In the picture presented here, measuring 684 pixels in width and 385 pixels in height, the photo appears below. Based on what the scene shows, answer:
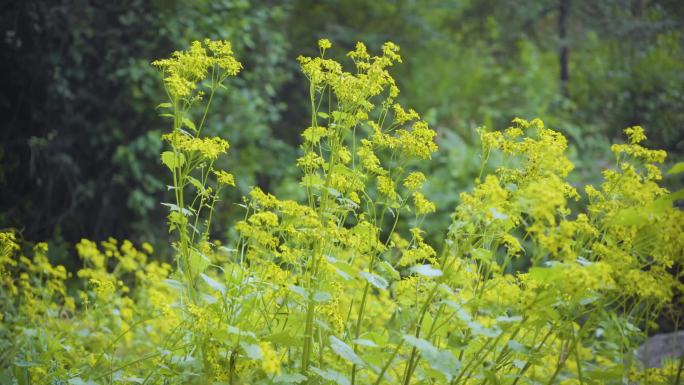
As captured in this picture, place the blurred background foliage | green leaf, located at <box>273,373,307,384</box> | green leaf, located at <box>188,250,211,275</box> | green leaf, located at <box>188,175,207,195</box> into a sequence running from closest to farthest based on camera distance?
green leaf, located at <box>273,373,307,384</box>, green leaf, located at <box>188,175,207,195</box>, green leaf, located at <box>188,250,211,275</box>, the blurred background foliage

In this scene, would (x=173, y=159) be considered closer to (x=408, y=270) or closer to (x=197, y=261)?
(x=197, y=261)

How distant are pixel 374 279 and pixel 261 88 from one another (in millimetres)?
4147

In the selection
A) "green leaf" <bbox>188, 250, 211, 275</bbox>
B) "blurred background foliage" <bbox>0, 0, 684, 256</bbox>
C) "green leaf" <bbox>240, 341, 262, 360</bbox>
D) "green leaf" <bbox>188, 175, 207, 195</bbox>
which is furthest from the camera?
"blurred background foliage" <bbox>0, 0, 684, 256</bbox>

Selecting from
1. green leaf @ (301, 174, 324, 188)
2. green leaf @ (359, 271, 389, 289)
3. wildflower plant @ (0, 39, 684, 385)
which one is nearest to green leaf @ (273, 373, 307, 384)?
wildflower plant @ (0, 39, 684, 385)

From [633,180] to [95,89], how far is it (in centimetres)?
399

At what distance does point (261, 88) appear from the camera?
18.9ft

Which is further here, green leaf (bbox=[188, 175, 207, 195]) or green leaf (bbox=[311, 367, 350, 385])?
green leaf (bbox=[188, 175, 207, 195])

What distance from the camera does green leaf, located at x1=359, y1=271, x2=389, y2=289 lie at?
68.5 inches

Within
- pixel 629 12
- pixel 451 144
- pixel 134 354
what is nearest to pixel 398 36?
pixel 451 144

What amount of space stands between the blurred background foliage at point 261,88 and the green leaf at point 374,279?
7.45 feet

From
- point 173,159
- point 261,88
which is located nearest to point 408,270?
point 173,159

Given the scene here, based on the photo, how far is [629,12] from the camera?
22.7ft

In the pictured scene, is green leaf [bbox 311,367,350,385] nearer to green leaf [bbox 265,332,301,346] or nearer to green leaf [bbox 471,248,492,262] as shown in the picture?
green leaf [bbox 265,332,301,346]

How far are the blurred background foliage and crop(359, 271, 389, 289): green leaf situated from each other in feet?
7.45
